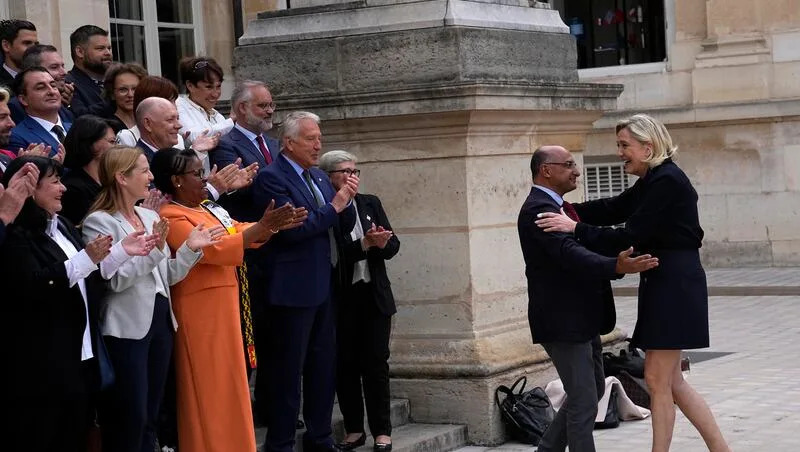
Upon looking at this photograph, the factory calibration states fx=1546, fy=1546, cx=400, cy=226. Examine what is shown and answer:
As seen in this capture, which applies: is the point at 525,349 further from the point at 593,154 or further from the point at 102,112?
the point at 593,154

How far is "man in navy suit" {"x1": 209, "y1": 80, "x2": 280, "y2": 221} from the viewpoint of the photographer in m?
7.91

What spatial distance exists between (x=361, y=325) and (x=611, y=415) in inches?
71.4

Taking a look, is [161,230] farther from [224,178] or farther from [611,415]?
[611,415]

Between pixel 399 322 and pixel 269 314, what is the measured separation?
167 cm

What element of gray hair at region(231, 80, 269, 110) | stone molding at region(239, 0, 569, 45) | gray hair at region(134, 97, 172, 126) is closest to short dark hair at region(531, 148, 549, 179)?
gray hair at region(231, 80, 269, 110)

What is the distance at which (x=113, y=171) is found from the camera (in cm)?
652

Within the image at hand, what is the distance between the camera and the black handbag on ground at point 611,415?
9.11m

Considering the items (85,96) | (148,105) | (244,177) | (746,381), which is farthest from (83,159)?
(746,381)

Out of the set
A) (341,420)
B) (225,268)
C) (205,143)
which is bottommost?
(341,420)

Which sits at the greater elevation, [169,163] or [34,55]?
[34,55]

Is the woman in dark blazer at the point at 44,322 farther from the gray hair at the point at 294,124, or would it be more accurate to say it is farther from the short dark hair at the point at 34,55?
the short dark hair at the point at 34,55

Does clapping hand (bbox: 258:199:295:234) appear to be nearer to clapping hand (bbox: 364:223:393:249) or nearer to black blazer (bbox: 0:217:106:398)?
clapping hand (bbox: 364:223:393:249)

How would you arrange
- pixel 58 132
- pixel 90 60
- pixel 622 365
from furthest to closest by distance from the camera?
pixel 622 365
pixel 90 60
pixel 58 132

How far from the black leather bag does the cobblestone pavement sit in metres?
0.09
